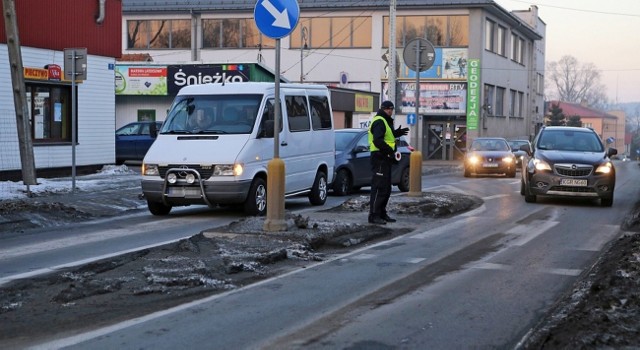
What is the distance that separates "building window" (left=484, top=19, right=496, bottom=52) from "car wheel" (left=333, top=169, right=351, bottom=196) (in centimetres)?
3476

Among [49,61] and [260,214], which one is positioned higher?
[49,61]

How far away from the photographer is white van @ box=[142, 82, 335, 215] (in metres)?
13.5

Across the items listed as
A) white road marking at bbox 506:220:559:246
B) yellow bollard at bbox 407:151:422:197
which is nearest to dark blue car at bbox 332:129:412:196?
yellow bollard at bbox 407:151:422:197

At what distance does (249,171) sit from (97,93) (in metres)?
10.9

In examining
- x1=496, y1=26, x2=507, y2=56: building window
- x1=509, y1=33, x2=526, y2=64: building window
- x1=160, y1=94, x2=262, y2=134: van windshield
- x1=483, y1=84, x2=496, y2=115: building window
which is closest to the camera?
x1=160, y1=94, x2=262, y2=134: van windshield

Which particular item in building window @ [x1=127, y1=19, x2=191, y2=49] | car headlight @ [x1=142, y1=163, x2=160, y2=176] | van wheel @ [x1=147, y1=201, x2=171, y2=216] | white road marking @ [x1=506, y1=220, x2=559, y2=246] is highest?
building window @ [x1=127, y1=19, x2=191, y2=49]

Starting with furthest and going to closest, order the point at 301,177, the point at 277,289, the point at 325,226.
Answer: the point at 301,177 → the point at 325,226 → the point at 277,289

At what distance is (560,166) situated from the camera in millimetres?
16672

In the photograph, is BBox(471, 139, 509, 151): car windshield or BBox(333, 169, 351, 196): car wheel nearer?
BBox(333, 169, 351, 196): car wheel

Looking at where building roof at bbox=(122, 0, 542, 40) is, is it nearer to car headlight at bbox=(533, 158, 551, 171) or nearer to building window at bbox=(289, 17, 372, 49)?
building window at bbox=(289, 17, 372, 49)

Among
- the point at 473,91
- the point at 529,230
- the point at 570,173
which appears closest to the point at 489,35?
the point at 473,91

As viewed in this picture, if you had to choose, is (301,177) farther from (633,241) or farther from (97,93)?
(97,93)

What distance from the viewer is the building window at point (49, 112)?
21.0 m

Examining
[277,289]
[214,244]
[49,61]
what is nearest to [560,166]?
[214,244]
